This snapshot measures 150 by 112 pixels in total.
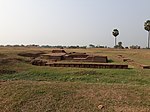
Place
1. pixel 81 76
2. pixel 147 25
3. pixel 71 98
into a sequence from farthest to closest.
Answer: pixel 147 25 → pixel 81 76 → pixel 71 98

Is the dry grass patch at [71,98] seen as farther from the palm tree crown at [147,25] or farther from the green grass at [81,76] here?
the palm tree crown at [147,25]

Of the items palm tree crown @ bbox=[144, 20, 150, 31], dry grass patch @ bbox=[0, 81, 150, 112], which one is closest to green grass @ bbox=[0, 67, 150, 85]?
dry grass patch @ bbox=[0, 81, 150, 112]

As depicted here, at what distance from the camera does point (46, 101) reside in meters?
7.42

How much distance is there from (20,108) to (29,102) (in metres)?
0.39

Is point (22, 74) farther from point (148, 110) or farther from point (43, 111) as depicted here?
point (148, 110)

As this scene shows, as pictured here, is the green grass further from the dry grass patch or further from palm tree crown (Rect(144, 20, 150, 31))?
palm tree crown (Rect(144, 20, 150, 31))

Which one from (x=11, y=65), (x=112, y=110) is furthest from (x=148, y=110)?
(x=11, y=65)

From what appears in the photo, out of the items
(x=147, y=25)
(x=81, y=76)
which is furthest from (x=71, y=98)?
(x=147, y=25)

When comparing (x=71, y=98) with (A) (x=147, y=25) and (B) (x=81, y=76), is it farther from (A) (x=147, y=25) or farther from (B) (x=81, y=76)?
(A) (x=147, y=25)

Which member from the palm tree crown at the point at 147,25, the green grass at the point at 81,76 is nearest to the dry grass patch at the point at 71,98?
the green grass at the point at 81,76

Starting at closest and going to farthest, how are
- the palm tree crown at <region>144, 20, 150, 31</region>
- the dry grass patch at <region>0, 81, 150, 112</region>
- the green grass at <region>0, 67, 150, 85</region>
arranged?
the dry grass patch at <region>0, 81, 150, 112</region>, the green grass at <region>0, 67, 150, 85</region>, the palm tree crown at <region>144, 20, 150, 31</region>

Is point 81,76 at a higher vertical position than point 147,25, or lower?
lower

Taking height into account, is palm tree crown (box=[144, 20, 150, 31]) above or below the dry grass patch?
above

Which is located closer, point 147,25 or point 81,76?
point 81,76
